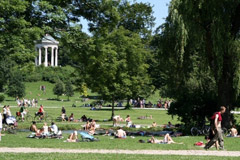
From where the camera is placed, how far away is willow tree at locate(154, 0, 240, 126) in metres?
21.5

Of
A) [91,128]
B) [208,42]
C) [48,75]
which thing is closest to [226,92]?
[208,42]

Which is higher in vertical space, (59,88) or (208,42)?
(208,42)

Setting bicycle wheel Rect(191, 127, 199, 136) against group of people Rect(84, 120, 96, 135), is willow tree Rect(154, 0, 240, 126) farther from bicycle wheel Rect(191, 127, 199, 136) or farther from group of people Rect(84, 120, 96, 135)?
group of people Rect(84, 120, 96, 135)

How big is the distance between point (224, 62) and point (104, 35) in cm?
729

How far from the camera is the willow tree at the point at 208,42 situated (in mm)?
21525

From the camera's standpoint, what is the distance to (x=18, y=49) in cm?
2016

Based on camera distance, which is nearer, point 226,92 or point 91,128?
point 226,92

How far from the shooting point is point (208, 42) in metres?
22.7

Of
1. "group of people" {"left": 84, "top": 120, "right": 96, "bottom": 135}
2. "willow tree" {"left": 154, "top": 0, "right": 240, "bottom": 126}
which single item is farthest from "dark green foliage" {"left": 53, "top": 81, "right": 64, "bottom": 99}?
"willow tree" {"left": 154, "top": 0, "right": 240, "bottom": 126}

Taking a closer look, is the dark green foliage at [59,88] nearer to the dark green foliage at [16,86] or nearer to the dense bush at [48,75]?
the dark green foliage at [16,86]

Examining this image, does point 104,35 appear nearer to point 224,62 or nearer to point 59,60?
point 224,62

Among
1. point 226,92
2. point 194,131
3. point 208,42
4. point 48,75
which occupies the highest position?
point 48,75

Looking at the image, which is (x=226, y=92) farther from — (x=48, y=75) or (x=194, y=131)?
(x=48, y=75)

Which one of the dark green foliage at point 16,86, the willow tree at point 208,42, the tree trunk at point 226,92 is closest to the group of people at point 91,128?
the willow tree at point 208,42
